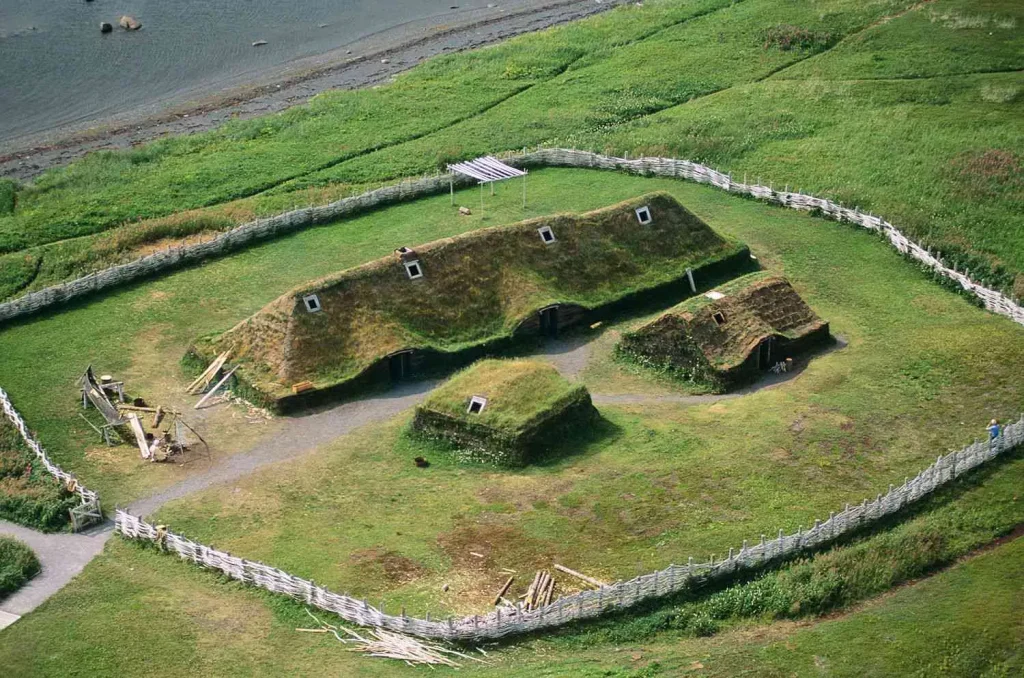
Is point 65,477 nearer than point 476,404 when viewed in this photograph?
Yes

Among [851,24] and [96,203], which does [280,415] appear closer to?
[96,203]

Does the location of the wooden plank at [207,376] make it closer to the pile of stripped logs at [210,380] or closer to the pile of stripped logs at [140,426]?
the pile of stripped logs at [210,380]

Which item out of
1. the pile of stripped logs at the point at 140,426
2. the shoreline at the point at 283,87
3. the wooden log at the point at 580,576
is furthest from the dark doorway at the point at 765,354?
the shoreline at the point at 283,87

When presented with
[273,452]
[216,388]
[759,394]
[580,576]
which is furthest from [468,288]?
[580,576]

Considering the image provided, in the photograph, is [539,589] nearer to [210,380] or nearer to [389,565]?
[389,565]

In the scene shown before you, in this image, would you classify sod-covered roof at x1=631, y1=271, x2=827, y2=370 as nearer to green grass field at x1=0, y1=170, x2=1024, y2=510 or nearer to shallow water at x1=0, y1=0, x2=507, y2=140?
green grass field at x1=0, y1=170, x2=1024, y2=510
